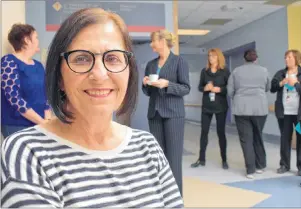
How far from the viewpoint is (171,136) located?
6.91ft

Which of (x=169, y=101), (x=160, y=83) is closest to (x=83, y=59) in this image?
(x=160, y=83)

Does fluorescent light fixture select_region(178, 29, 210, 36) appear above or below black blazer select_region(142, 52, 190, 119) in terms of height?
above

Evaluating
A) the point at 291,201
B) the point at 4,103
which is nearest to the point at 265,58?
the point at 291,201

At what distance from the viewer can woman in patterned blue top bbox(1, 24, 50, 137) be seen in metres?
1.63

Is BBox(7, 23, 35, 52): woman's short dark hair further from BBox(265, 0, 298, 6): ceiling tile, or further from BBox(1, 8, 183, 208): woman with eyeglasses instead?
BBox(265, 0, 298, 6): ceiling tile

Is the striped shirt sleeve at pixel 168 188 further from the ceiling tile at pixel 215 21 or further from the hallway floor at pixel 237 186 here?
the ceiling tile at pixel 215 21

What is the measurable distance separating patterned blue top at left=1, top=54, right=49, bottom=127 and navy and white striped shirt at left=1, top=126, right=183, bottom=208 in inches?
39.4

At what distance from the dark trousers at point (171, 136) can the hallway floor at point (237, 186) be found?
0.29m

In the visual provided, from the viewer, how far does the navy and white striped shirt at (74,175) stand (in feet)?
1.90

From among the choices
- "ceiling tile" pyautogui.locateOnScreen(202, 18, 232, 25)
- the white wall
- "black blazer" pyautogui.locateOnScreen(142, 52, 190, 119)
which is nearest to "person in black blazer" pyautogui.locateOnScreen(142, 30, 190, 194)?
"black blazer" pyautogui.locateOnScreen(142, 52, 190, 119)

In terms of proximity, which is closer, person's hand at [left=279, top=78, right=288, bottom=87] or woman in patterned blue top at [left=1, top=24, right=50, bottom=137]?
woman in patterned blue top at [left=1, top=24, right=50, bottom=137]

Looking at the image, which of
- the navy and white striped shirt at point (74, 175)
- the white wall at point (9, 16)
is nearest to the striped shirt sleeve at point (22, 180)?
the navy and white striped shirt at point (74, 175)

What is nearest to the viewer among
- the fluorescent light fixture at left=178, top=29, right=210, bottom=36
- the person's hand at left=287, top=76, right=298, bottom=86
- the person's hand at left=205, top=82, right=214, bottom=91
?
the person's hand at left=287, top=76, right=298, bottom=86

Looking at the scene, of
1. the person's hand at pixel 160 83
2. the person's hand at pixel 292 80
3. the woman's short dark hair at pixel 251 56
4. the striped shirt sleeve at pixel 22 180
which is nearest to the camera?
the striped shirt sleeve at pixel 22 180
